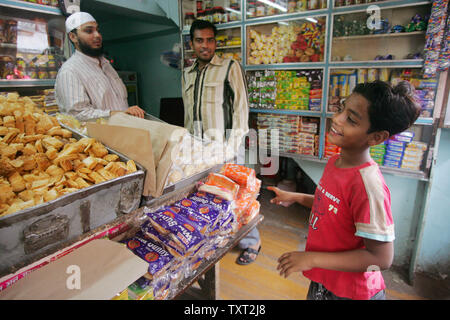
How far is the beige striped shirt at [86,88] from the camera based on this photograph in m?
1.90

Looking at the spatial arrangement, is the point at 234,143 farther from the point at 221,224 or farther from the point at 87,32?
the point at 87,32

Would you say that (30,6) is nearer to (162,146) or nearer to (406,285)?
Answer: (162,146)

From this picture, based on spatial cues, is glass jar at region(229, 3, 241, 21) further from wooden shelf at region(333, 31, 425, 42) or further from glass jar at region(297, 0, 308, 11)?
wooden shelf at region(333, 31, 425, 42)

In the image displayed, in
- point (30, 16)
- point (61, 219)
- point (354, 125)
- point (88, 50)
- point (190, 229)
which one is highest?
point (30, 16)

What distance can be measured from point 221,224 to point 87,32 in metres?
1.87

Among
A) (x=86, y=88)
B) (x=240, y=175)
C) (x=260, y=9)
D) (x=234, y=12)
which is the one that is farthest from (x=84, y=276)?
(x=234, y=12)

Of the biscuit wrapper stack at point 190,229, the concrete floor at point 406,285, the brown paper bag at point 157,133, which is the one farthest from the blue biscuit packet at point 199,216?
the concrete floor at point 406,285

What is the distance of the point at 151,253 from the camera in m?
0.93

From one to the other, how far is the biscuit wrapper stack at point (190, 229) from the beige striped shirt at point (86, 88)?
974mm

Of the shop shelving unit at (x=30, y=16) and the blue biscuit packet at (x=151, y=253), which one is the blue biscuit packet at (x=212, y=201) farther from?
the shop shelving unit at (x=30, y=16)

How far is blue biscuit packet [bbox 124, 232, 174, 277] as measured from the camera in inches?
34.5

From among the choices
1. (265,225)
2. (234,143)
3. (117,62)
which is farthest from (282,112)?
(117,62)

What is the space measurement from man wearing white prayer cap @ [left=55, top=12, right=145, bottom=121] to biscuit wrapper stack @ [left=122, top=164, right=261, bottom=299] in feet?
3.58

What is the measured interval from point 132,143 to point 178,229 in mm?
395
